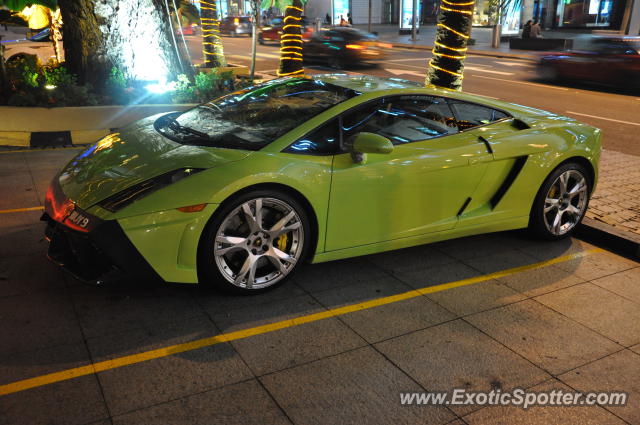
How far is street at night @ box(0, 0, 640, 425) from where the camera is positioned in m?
3.22

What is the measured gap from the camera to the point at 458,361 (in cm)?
359

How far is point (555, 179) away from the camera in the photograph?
5.32 metres

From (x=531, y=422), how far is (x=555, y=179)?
9.20ft

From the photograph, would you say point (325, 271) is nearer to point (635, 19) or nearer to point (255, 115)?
point (255, 115)

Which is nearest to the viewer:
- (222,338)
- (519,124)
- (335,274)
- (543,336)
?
(222,338)

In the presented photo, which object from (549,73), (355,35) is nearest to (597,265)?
(549,73)

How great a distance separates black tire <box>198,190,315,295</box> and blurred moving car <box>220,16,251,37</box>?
3956 cm

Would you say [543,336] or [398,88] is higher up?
[398,88]

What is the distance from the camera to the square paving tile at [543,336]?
3686mm

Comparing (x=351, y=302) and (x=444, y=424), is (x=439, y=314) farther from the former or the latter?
(x=444, y=424)

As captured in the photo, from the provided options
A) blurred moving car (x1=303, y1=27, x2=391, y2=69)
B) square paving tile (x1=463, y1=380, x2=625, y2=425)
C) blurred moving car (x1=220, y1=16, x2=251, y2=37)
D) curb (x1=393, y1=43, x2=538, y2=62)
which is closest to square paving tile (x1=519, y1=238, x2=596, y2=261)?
square paving tile (x1=463, y1=380, x2=625, y2=425)

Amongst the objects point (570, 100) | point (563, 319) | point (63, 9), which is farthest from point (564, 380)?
point (570, 100)

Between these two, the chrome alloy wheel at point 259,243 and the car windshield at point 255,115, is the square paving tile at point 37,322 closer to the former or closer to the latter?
the chrome alloy wheel at point 259,243

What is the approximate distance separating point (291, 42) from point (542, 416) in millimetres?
15368
